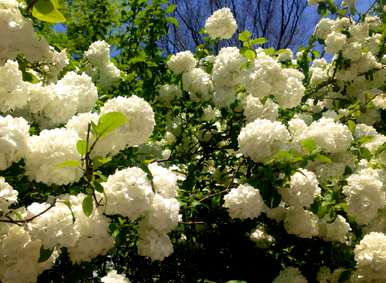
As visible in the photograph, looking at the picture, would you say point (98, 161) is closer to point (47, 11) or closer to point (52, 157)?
point (52, 157)

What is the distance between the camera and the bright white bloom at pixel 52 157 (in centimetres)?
174

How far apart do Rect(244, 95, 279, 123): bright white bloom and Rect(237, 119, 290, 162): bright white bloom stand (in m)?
0.53

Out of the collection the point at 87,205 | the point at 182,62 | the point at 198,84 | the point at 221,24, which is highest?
the point at 221,24

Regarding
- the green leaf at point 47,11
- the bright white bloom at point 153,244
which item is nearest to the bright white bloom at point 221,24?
the bright white bloom at point 153,244

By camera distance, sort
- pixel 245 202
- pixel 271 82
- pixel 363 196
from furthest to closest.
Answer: pixel 271 82, pixel 363 196, pixel 245 202

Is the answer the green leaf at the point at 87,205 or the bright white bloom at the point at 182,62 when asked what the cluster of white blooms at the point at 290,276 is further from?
the bright white bloom at the point at 182,62

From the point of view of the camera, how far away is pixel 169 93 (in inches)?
147

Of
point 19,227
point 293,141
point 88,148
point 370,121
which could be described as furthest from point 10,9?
point 370,121

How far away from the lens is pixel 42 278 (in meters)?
2.24

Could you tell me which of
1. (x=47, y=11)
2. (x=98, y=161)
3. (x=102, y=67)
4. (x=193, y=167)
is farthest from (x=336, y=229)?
(x=102, y=67)

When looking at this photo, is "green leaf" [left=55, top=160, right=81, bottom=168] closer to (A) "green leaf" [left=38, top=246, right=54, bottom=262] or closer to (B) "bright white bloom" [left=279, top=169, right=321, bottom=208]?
(A) "green leaf" [left=38, top=246, right=54, bottom=262]

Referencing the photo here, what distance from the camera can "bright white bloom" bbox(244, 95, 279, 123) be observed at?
3.00m

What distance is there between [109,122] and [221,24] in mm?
2264

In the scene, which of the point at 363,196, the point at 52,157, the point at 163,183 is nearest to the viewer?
the point at 52,157
